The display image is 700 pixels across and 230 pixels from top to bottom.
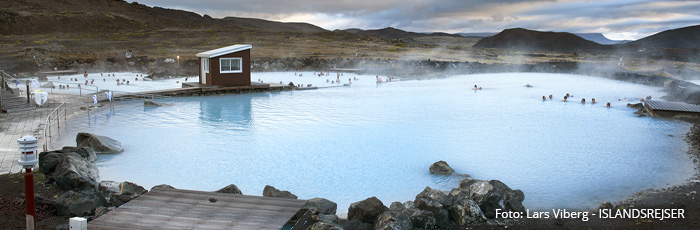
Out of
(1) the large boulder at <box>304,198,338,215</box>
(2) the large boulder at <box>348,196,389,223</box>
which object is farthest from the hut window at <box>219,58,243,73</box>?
(2) the large boulder at <box>348,196,389,223</box>

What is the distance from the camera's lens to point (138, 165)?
1073cm

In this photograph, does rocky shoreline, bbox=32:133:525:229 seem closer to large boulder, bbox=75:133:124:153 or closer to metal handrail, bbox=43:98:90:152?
metal handrail, bbox=43:98:90:152

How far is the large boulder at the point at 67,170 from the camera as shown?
7617 millimetres

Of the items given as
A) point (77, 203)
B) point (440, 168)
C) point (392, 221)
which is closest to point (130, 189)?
point (77, 203)

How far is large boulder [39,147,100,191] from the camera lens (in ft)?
25.0

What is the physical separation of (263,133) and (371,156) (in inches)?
168

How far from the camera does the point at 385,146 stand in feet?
43.2

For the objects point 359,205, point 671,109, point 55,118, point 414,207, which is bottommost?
point 414,207

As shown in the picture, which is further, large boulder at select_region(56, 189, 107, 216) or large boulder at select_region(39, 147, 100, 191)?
large boulder at select_region(39, 147, 100, 191)

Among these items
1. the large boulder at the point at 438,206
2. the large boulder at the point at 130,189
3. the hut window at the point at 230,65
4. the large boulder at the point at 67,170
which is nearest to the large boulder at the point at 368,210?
the large boulder at the point at 438,206

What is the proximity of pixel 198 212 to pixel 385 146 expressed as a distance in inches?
297

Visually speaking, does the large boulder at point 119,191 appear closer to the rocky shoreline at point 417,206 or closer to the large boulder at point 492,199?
the rocky shoreline at point 417,206

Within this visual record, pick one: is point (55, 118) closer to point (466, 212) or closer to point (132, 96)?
point (132, 96)

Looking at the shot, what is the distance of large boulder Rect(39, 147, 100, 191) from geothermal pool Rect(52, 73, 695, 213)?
3.41 feet
